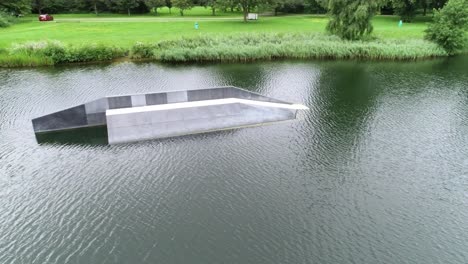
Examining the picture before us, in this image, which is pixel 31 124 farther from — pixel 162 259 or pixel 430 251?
pixel 430 251

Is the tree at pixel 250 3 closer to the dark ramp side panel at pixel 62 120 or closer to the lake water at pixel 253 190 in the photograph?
the lake water at pixel 253 190

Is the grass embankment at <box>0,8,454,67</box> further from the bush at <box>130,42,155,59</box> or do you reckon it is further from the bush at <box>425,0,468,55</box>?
the bush at <box>425,0,468,55</box>

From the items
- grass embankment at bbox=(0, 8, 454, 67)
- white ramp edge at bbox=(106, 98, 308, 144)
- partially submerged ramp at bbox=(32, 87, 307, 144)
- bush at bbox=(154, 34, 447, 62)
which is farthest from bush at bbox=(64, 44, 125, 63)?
white ramp edge at bbox=(106, 98, 308, 144)

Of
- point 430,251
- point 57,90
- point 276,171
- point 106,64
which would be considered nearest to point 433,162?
point 430,251

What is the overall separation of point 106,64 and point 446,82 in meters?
35.2

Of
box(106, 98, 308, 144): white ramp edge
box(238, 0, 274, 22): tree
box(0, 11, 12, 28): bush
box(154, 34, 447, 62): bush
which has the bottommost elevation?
box(106, 98, 308, 144): white ramp edge

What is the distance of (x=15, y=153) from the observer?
18.6m

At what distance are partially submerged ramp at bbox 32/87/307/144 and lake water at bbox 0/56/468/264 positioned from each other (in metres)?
0.90

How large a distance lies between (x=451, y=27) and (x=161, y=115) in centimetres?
4081

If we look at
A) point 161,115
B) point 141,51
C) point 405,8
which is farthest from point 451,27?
point 161,115

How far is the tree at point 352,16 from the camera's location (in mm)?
41656

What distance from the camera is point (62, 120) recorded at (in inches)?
842

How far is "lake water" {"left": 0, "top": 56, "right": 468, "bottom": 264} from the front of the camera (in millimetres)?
12352

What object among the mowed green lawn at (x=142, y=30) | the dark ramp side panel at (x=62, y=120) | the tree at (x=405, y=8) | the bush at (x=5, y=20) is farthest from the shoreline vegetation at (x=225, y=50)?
the tree at (x=405, y=8)
